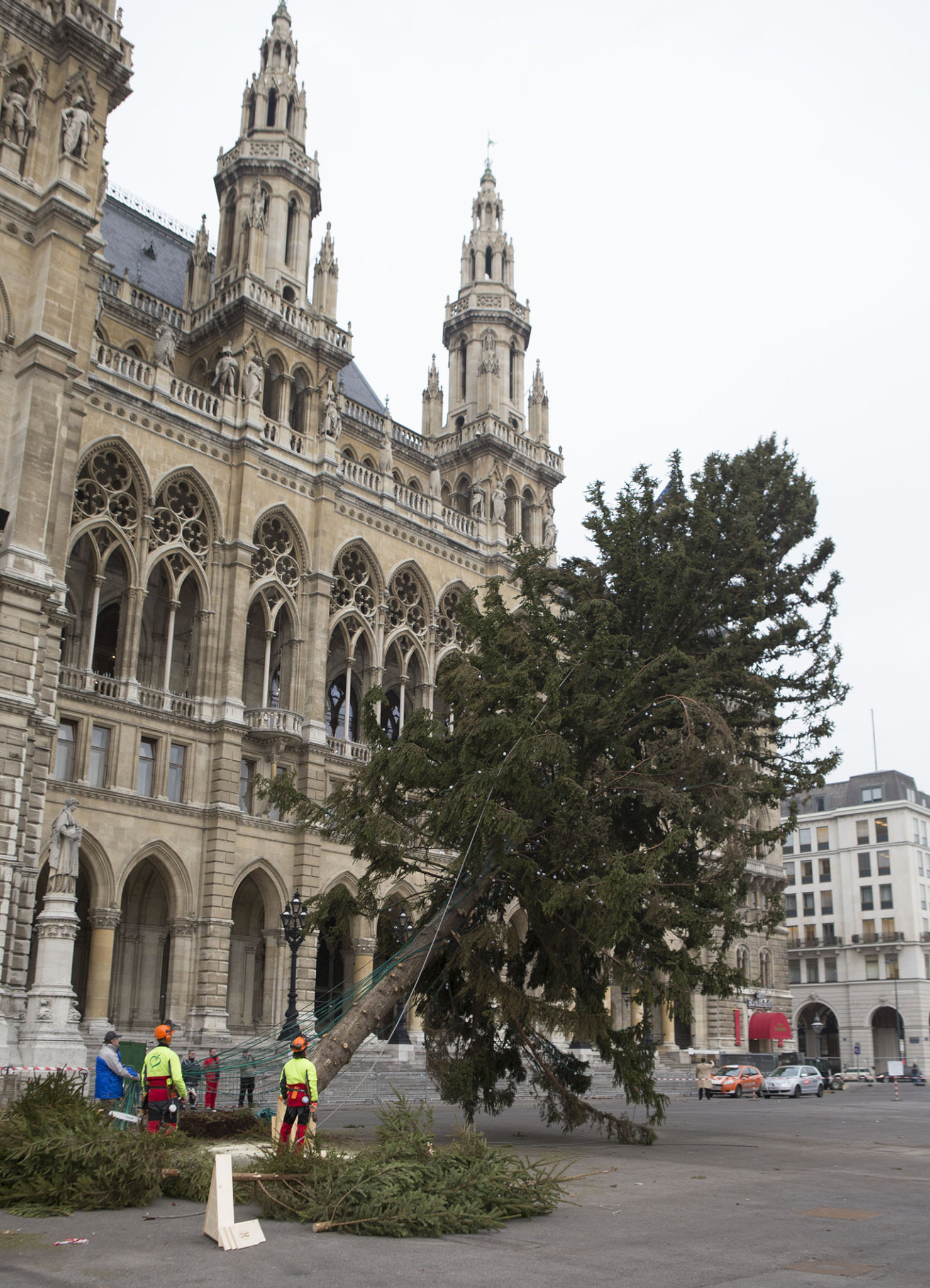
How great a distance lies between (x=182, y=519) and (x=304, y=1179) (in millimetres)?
27430

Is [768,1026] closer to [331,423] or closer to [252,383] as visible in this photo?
[331,423]

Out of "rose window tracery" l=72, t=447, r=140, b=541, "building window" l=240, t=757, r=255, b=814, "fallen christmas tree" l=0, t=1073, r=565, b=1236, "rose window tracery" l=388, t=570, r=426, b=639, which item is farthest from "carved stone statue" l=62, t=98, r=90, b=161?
"fallen christmas tree" l=0, t=1073, r=565, b=1236

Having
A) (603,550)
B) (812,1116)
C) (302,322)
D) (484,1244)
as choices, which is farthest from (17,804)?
(302,322)

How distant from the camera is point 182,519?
35469mm

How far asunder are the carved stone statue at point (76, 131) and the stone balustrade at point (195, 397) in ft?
24.9

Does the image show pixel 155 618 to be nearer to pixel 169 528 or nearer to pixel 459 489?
pixel 169 528

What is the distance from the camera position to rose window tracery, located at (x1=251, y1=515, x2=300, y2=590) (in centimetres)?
3734

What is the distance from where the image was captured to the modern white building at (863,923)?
260ft

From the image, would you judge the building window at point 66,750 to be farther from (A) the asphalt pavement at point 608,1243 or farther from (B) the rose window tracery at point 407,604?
(A) the asphalt pavement at point 608,1243

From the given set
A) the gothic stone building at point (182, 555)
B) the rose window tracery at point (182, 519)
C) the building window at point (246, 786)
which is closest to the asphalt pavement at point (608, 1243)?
the gothic stone building at point (182, 555)

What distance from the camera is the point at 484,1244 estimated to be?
9320 mm

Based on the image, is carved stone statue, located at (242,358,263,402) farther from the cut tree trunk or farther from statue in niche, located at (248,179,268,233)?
the cut tree trunk

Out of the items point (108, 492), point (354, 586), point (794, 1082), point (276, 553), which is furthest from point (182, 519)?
point (794, 1082)

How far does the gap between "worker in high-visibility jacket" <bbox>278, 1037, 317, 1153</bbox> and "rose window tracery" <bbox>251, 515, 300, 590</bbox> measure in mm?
26270
